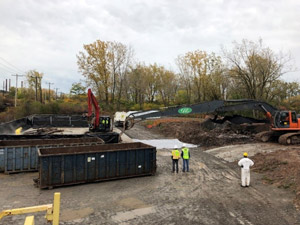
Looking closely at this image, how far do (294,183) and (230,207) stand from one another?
13.1 feet

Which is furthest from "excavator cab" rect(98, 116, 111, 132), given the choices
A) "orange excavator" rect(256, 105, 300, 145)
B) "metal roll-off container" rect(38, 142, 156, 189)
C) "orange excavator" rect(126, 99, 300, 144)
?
"orange excavator" rect(256, 105, 300, 145)

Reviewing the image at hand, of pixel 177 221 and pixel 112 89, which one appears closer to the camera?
pixel 177 221

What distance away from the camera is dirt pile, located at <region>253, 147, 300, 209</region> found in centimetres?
1014

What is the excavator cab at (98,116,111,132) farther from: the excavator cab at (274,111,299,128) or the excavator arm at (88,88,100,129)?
the excavator cab at (274,111,299,128)

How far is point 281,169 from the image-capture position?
39.2 feet

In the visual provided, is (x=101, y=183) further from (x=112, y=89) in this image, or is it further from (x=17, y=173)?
(x=112, y=89)

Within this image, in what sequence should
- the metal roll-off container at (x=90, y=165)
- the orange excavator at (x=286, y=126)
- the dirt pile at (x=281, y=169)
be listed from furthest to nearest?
the orange excavator at (x=286, y=126)
the dirt pile at (x=281, y=169)
the metal roll-off container at (x=90, y=165)

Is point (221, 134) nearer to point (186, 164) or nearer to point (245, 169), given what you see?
point (186, 164)

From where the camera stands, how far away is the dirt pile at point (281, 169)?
1014 centimetres

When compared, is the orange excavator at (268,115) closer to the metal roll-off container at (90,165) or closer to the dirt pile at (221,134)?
the dirt pile at (221,134)

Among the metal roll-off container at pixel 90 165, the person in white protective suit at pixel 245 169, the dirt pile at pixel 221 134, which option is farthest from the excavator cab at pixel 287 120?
the metal roll-off container at pixel 90 165

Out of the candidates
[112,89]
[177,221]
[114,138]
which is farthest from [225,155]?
[112,89]

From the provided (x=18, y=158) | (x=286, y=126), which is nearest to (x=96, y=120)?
(x=18, y=158)

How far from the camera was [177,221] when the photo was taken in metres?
7.10
